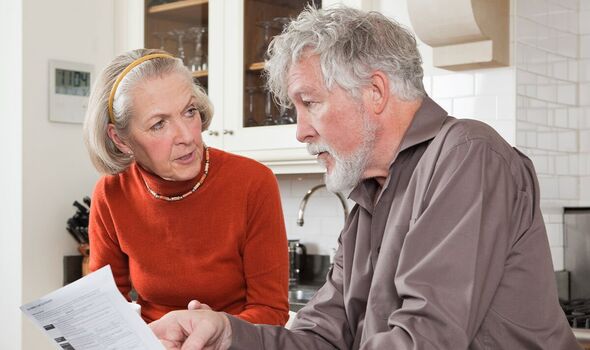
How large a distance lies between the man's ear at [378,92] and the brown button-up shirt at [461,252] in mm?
69

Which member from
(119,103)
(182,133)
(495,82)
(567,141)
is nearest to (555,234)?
(567,141)

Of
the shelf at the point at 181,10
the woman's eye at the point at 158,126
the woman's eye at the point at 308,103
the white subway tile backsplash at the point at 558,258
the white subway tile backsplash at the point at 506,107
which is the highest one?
the shelf at the point at 181,10

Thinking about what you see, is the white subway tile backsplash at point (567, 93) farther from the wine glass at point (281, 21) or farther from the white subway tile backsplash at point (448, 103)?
the wine glass at point (281, 21)

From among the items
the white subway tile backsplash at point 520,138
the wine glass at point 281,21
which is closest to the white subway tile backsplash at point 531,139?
the white subway tile backsplash at point 520,138

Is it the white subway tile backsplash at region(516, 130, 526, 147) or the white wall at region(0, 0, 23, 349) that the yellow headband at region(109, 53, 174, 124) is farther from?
the white wall at region(0, 0, 23, 349)

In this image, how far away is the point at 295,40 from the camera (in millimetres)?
1667

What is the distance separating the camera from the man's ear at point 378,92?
1.62 metres

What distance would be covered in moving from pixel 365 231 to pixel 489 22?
1406 mm

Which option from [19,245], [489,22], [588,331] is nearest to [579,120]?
[489,22]

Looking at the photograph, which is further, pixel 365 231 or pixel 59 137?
pixel 59 137

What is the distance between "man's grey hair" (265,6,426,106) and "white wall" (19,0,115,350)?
104 inches

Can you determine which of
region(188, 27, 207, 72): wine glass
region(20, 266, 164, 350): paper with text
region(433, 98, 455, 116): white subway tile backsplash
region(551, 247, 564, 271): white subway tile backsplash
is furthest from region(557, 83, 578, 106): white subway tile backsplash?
region(20, 266, 164, 350): paper with text

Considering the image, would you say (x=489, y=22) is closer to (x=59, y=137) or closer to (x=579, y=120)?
(x=579, y=120)

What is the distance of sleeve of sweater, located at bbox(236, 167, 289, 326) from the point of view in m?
2.13
